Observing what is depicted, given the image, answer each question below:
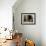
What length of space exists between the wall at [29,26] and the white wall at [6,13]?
1.14 meters

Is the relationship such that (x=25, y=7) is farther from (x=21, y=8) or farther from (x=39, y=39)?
(x=39, y=39)

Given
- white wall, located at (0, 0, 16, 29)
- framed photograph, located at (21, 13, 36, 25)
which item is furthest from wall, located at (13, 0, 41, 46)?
white wall, located at (0, 0, 16, 29)

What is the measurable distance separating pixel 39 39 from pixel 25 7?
67.7 inches

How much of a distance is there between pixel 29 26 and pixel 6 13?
1609 mm

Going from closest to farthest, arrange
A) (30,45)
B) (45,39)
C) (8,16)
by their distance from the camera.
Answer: (30,45) → (8,16) → (45,39)

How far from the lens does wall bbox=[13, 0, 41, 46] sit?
5.67 meters

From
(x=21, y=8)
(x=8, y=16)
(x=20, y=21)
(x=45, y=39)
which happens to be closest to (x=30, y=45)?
(x=45, y=39)

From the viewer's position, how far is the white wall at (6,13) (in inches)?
177

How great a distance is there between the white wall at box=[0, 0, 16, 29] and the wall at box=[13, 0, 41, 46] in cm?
114

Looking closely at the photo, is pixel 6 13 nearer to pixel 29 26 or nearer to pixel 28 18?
pixel 28 18

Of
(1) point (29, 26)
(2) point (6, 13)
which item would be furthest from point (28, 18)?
(2) point (6, 13)

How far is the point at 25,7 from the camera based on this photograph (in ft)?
18.7

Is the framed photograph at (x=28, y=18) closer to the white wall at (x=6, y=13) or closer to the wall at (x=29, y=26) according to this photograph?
the wall at (x=29, y=26)

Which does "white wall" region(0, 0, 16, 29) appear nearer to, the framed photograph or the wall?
the wall
